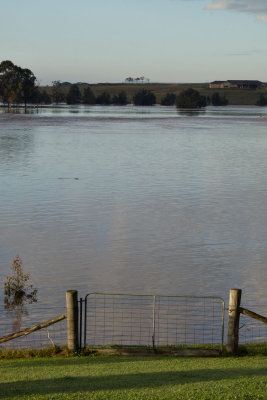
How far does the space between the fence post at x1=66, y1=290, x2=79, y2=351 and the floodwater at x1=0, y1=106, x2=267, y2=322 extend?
213 inches

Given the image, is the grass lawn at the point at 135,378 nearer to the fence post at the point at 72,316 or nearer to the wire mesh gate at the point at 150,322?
the fence post at the point at 72,316

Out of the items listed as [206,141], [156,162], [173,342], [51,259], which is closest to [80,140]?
[206,141]

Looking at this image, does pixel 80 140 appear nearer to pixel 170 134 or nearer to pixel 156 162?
pixel 170 134

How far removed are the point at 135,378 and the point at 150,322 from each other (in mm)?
5852

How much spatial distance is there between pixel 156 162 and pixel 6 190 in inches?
806

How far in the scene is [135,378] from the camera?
11242 millimetres

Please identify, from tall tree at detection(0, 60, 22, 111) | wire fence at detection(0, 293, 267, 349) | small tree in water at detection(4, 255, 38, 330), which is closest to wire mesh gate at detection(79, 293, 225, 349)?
wire fence at detection(0, 293, 267, 349)

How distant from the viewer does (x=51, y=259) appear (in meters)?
23.2

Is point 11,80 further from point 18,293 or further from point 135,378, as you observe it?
point 135,378

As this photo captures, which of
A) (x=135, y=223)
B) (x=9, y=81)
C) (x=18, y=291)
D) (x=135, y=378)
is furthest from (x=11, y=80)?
(x=135, y=378)

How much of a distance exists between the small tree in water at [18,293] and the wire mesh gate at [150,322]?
6.06ft

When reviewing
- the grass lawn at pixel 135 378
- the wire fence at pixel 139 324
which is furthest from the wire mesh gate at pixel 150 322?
the grass lawn at pixel 135 378

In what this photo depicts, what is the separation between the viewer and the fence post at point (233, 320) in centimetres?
1293

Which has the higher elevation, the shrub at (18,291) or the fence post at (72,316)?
the fence post at (72,316)
